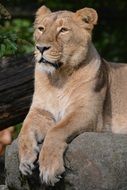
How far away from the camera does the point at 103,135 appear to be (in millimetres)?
5547

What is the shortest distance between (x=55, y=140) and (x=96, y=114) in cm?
70

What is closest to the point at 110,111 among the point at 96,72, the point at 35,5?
the point at 96,72

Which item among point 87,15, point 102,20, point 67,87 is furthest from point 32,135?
point 102,20

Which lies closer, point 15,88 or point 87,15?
point 87,15

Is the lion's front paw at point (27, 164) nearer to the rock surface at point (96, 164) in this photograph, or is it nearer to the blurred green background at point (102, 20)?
the rock surface at point (96, 164)

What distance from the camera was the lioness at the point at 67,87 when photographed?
228 inches

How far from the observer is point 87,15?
6.24m

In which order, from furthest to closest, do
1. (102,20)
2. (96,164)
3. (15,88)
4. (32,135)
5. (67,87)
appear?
(102,20), (15,88), (67,87), (32,135), (96,164)

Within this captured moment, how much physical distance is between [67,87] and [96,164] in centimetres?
107

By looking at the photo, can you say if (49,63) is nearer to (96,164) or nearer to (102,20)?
(96,164)

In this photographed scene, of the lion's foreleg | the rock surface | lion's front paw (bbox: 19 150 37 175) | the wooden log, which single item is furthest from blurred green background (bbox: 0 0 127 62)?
the rock surface

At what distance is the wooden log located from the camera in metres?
7.32

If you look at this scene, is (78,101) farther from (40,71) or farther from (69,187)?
(69,187)

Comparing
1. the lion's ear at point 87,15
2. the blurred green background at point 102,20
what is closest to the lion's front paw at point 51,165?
the lion's ear at point 87,15
